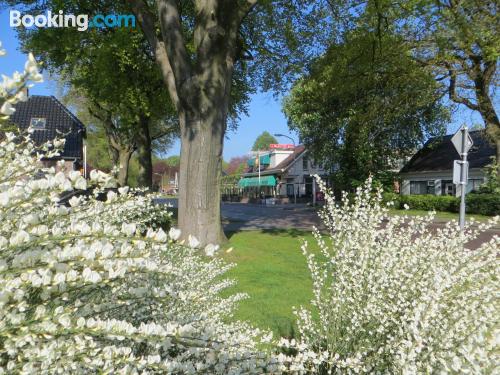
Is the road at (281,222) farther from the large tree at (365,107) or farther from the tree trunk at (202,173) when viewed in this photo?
the large tree at (365,107)

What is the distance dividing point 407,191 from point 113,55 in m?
27.5

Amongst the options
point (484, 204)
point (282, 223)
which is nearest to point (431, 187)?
point (484, 204)

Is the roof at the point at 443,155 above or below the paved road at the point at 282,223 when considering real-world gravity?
above

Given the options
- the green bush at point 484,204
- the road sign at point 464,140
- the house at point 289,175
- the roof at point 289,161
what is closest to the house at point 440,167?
the green bush at point 484,204

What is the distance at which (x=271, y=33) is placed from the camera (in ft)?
51.1

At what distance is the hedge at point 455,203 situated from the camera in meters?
22.3

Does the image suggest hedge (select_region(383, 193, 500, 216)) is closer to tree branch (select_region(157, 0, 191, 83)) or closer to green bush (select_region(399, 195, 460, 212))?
green bush (select_region(399, 195, 460, 212))

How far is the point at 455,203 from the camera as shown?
24.8 m

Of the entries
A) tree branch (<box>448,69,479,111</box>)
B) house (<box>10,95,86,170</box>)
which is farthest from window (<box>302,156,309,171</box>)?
tree branch (<box>448,69,479,111</box>)

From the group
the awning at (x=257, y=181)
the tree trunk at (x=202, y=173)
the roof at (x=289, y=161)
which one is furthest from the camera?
the awning at (x=257, y=181)

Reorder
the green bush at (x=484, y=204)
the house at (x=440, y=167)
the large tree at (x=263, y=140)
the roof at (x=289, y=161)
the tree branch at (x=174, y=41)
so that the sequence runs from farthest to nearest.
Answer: the large tree at (x=263, y=140) < the roof at (x=289, y=161) < the house at (x=440, y=167) < the green bush at (x=484, y=204) < the tree branch at (x=174, y=41)

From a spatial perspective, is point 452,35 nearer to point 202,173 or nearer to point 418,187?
point 202,173

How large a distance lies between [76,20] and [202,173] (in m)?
9.86

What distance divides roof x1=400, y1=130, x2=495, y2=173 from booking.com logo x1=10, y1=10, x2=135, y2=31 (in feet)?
80.6
